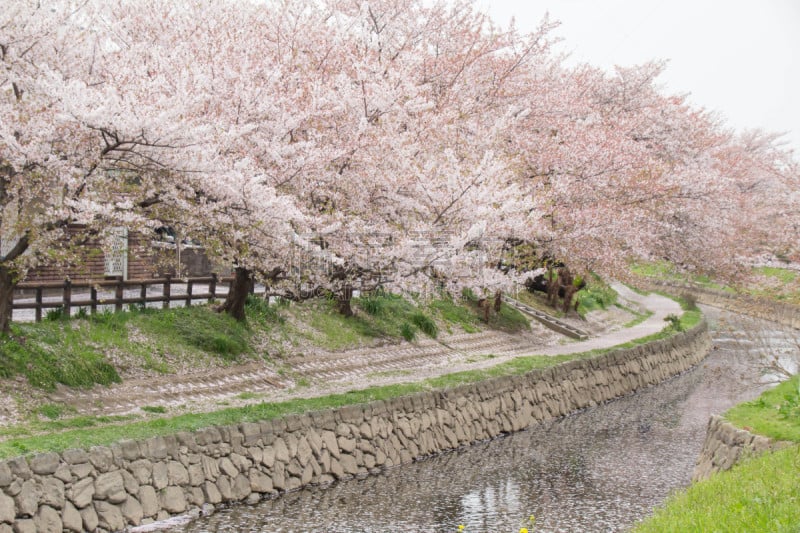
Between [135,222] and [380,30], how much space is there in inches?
478

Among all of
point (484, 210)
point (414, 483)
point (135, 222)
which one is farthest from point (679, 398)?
point (135, 222)

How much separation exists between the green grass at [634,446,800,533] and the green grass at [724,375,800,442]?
161cm

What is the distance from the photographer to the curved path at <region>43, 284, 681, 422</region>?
15258 mm

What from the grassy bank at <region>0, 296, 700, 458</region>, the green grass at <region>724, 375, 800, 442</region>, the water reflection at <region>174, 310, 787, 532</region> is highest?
the green grass at <region>724, 375, 800, 442</region>

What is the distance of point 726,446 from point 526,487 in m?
3.52

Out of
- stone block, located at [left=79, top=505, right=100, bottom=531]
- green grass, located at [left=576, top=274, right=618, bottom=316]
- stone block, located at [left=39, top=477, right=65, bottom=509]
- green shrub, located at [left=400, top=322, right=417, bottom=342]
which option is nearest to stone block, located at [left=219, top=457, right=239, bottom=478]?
stone block, located at [left=79, top=505, right=100, bottom=531]

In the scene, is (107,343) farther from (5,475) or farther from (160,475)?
(5,475)

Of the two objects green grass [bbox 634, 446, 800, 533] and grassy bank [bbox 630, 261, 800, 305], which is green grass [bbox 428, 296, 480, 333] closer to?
grassy bank [bbox 630, 261, 800, 305]

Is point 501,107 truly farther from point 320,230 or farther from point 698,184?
point 320,230

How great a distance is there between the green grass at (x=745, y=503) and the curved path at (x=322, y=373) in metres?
8.83

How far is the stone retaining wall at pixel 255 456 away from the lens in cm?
1044

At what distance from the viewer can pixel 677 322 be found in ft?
115

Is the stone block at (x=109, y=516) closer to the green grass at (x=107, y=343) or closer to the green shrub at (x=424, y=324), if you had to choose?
the green grass at (x=107, y=343)

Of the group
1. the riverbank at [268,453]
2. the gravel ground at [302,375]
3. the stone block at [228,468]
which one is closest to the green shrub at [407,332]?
the gravel ground at [302,375]
